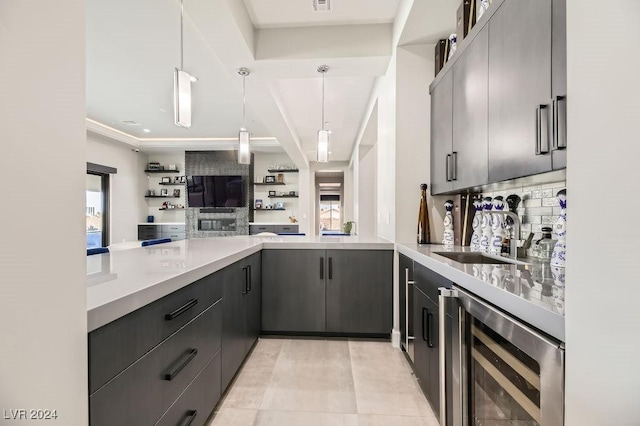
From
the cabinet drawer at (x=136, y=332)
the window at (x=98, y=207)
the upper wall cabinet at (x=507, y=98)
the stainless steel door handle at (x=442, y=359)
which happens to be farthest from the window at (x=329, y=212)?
the cabinet drawer at (x=136, y=332)

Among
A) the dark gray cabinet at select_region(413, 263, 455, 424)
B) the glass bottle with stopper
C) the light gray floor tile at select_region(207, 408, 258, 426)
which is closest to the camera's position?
the dark gray cabinet at select_region(413, 263, 455, 424)

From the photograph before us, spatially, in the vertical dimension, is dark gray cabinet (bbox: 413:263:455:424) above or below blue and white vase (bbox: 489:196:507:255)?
below

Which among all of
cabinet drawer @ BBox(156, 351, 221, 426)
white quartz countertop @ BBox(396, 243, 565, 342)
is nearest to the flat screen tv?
cabinet drawer @ BBox(156, 351, 221, 426)

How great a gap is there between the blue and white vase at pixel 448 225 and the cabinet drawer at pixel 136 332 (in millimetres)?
1820

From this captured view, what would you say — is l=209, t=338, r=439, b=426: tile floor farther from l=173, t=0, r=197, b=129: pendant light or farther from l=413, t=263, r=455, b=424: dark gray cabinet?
l=173, t=0, r=197, b=129: pendant light

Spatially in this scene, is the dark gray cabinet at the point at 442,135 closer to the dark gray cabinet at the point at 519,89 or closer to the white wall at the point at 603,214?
the dark gray cabinet at the point at 519,89

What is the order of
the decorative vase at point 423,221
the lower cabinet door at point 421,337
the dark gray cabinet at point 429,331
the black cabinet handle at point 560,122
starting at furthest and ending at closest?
Result: the decorative vase at point 423,221, the lower cabinet door at point 421,337, the dark gray cabinet at point 429,331, the black cabinet handle at point 560,122

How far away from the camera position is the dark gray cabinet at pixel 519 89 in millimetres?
1188

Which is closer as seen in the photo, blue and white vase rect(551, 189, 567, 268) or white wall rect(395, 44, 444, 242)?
blue and white vase rect(551, 189, 567, 268)

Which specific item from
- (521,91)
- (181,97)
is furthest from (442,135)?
(181,97)

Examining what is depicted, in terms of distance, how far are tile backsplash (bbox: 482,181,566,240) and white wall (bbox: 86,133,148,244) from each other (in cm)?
704

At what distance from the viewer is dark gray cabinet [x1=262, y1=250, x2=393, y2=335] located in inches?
103

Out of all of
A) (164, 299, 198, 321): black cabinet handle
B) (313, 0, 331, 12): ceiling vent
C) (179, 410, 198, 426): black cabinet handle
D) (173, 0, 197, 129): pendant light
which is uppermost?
(313, 0, 331, 12): ceiling vent

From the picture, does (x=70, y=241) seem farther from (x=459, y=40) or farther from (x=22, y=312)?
(x=459, y=40)
